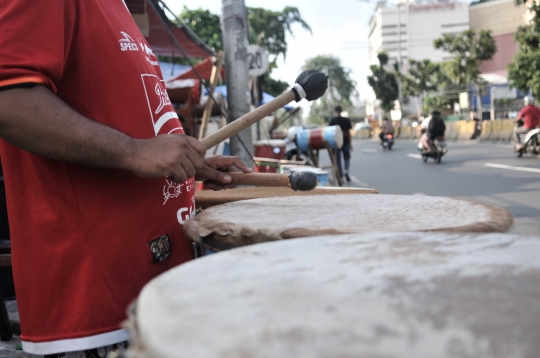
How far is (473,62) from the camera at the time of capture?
31109 mm

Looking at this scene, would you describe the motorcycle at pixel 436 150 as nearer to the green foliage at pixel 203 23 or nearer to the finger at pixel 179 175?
the green foliage at pixel 203 23

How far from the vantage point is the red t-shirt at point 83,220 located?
106 centimetres

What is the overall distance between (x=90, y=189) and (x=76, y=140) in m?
0.17

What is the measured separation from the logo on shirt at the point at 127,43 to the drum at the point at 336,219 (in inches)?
15.8

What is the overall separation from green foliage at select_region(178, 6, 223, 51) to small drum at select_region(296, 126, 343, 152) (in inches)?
252

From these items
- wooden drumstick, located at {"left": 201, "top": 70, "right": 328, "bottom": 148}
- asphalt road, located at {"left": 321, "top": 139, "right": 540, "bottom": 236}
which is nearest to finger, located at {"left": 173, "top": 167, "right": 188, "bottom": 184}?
wooden drumstick, located at {"left": 201, "top": 70, "right": 328, "bottom": 148}

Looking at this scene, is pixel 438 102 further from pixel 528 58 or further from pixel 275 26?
pixel 528 58

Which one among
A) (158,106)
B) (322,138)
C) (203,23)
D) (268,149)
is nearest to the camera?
(158,106)

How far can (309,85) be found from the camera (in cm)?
147

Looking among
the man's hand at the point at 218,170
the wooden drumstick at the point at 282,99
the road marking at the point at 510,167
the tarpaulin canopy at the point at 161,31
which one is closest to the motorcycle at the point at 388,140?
the road marking at the point at 510,167

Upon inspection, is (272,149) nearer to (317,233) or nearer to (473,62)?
(317,233)

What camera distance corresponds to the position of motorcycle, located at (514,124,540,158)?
12.2 metres

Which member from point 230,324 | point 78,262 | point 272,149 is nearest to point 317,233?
point 230,324

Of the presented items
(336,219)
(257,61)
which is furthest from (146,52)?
(257,61)
